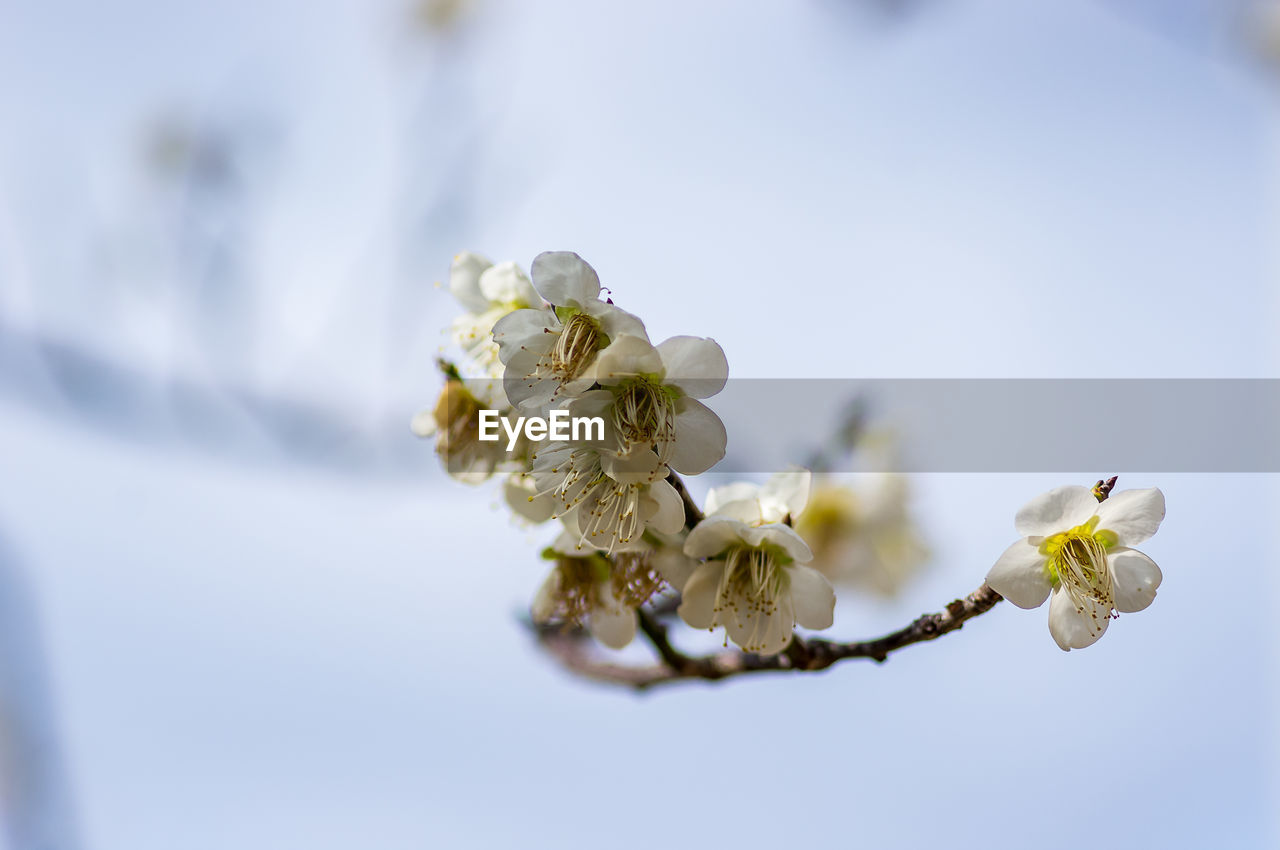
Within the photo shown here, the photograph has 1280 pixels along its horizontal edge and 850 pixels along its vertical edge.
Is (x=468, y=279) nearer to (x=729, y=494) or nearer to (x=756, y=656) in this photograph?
(x=729, y=494)

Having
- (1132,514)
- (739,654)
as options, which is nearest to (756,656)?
(739,654)

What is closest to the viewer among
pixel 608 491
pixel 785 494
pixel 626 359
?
pixel 626 359

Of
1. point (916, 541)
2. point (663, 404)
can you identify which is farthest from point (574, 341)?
point (916, 541)

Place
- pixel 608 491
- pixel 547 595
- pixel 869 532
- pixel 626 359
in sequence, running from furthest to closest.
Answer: pixel 869 532, pixel 547 595, pixel 608 491, pixel 626 359

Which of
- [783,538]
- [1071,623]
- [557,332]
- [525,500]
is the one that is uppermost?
[557,332]

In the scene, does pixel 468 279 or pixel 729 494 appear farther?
pixel 468 279

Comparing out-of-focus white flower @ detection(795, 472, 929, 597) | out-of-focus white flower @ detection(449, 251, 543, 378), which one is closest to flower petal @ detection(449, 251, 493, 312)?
out-of-focus white flower @ detection(449, 251, 543, 378)

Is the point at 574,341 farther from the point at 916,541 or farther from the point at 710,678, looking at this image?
the point at 916,541

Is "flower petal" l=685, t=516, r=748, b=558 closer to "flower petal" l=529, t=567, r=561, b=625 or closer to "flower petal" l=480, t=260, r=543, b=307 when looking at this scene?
"flower petal" l=529, t=567, r=561, b=625
